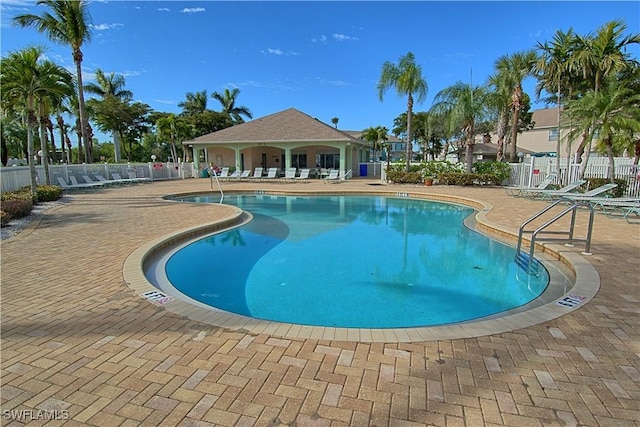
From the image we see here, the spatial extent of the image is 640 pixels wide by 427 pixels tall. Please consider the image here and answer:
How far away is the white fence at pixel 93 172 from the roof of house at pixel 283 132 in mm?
2518

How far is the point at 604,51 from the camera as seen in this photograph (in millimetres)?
14945

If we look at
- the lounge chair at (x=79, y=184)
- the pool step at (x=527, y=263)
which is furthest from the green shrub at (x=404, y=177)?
the lounge chair at (x=79, y=184)

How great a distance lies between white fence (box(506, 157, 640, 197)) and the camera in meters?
11.6

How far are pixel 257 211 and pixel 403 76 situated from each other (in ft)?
40.4

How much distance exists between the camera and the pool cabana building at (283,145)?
2286cm

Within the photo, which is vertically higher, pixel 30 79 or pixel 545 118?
pixel 545 118

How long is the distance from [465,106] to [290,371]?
18314 mm

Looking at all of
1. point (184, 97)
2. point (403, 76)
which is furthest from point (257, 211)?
point (184, 97)

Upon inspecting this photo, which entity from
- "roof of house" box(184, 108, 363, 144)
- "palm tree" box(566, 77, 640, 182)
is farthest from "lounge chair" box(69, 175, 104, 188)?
"palm tree" box(566, 77, 640, 182)

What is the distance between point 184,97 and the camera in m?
41.0

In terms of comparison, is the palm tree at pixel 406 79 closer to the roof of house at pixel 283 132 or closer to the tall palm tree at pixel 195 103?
the roof of house at pixel 283 132

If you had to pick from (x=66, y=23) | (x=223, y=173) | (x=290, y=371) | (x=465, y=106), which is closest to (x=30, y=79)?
(x=66, y=23)

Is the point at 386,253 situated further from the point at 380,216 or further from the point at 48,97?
Answer: the point at 48,97

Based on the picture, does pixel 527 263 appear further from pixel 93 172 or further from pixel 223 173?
pixel 93 172
